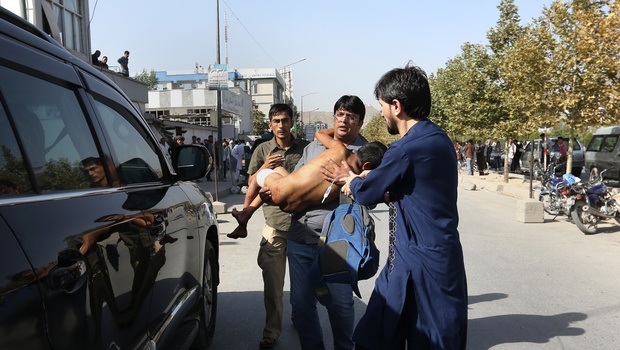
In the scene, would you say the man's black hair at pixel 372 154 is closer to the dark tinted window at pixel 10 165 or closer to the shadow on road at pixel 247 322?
the shadow on road at pixel 247 322

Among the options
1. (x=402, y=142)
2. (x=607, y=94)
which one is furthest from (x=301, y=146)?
(x=607, y=94)

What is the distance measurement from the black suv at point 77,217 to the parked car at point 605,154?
17901mm

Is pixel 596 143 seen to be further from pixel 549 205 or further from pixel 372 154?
pixel 372 154

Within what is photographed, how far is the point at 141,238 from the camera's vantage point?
7.55 feet

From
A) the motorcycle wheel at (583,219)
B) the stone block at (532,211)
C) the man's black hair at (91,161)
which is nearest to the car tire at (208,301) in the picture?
the man's black hair at (91,161)

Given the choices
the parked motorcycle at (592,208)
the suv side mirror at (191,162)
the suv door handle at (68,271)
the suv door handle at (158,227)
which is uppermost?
the suv side mirror at (191,162)

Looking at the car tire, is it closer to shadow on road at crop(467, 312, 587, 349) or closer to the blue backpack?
the blue backpack

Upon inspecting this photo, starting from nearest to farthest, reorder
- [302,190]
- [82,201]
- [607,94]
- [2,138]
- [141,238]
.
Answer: [2,138] < [82,201] < [141,238] < [302,190] < [607,94]

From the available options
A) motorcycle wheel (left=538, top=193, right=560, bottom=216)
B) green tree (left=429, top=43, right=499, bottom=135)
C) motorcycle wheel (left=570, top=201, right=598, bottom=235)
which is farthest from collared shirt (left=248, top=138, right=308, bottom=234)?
green tree (left=429, top=43, right=499, bottom=135)

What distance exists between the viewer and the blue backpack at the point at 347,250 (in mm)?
2834

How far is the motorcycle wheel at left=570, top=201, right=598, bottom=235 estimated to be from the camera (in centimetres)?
921

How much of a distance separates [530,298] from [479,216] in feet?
21.0

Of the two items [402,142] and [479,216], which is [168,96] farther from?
[402,142]

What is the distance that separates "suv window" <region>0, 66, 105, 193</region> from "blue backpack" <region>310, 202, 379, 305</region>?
4.26 ft
